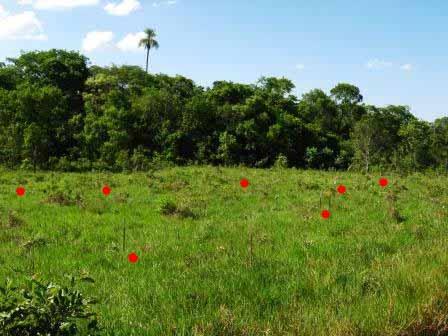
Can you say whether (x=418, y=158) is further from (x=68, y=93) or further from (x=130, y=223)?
(x=130, y=223)

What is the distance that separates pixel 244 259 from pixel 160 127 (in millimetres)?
36929

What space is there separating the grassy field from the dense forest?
20.7 meters

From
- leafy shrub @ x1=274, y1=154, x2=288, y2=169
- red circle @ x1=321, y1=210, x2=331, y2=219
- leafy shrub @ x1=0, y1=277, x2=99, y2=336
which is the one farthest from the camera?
leafy shrub @ x1=274, y1=154, x2=288, y2=169

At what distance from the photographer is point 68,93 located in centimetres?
A: 4678

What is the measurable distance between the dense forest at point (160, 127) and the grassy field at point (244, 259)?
814 inches

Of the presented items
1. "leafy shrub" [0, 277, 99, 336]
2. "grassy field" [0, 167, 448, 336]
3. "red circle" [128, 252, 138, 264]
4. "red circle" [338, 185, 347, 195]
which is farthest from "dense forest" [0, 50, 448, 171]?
"leafy shrub" [0, 277, 99, 336]

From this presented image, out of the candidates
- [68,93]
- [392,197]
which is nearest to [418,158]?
[68,93]

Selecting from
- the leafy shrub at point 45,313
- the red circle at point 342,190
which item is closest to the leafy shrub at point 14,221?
the leafy shrub at point 45,313

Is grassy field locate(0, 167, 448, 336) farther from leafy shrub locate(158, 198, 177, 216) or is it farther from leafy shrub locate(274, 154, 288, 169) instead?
leafy shrub locate(274, 154, 288, 169)

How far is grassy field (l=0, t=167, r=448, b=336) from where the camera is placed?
5004 mm

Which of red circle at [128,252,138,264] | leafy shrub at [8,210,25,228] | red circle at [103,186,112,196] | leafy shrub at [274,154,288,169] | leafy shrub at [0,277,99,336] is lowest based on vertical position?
leafy shrub at [8,210,25,228]

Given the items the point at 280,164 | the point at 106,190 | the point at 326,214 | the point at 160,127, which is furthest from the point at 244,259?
the point at 160,127

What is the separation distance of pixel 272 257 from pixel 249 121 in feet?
124

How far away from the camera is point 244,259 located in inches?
301
